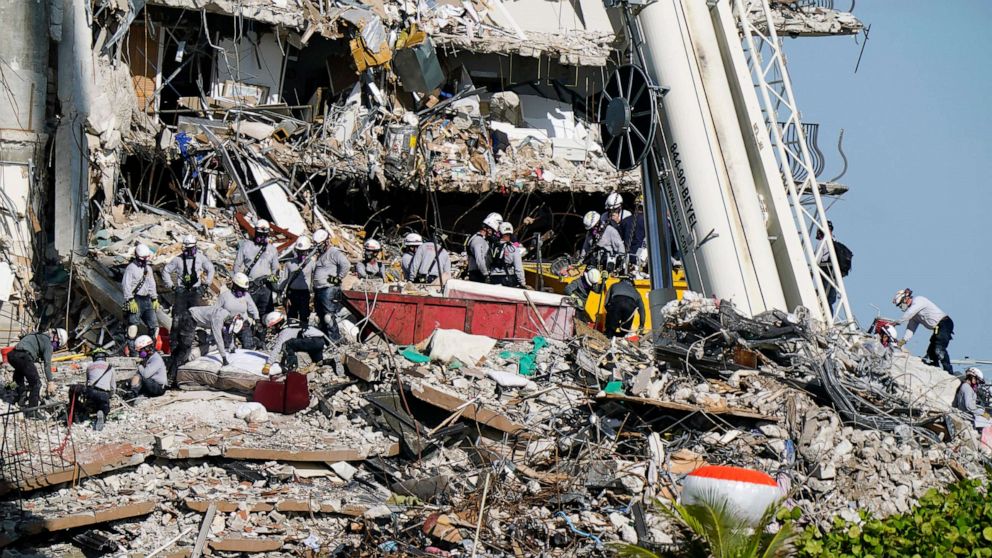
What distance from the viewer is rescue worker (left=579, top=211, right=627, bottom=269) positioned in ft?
62.4

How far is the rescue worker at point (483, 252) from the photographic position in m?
18.3

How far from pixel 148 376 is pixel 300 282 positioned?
2812 millimetres

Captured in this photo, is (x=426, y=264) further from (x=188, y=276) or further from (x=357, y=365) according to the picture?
(x=357, y=365)

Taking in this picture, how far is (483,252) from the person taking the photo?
18.3 m

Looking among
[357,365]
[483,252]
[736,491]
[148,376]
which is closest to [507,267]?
[483,252]

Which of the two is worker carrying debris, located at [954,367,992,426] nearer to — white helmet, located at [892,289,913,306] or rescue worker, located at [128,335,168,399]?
white helmet, located at [892,289,913,306]

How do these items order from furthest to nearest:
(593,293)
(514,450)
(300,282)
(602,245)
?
(602,245) < (593,293) < (300,282) < (514,450)

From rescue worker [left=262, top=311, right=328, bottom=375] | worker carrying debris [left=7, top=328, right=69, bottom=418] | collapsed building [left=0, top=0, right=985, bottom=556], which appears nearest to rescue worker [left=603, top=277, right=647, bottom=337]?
collapsed building [left=0, top=0, right=985, bottom=556]

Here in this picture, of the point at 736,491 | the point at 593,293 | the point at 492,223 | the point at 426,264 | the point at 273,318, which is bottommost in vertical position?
the point at 273,318

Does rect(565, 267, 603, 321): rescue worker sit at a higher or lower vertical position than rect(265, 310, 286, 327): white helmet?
higher

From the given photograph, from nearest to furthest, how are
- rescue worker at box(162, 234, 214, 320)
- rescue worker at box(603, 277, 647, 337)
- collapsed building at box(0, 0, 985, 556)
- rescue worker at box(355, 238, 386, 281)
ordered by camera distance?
collapsed building at box(0, 0, 985, 556) < rescue worker at box(603, 277, 647, 337) < rescue worker at box(162, 234, 214, 320) < rescue worker at box(355, 238, 386, 281)

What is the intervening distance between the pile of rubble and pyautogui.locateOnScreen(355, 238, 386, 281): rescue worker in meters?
4.81

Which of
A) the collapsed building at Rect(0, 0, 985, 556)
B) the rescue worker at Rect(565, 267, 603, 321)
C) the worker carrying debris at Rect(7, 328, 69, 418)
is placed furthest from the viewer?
the rescue worker at Rect(565, 267, 603, 321)

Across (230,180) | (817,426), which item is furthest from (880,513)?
(230,180)
